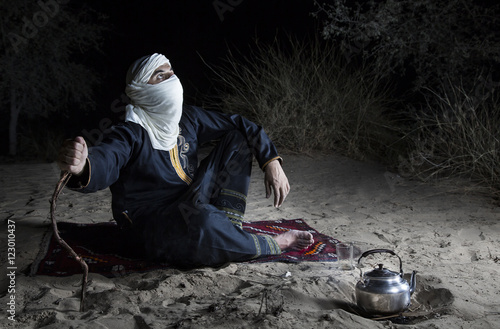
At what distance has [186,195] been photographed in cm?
277

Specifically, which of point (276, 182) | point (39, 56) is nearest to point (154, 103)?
point (276, 182)

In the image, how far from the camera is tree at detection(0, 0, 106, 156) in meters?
8.58

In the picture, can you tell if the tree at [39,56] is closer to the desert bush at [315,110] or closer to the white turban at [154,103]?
the desert bush at [315,110]

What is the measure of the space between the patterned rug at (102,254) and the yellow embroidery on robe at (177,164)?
1.72 ft

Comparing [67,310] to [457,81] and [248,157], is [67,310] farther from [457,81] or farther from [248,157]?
[457,81]

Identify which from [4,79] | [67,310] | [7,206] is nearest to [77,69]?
[4,79]

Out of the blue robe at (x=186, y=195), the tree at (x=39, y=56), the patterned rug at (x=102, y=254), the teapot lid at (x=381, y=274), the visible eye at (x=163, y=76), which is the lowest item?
the patterned rug at (x=102, y=254)

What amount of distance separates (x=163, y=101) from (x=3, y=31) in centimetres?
713

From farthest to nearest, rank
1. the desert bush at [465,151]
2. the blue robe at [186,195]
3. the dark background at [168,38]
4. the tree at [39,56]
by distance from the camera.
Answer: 1. the dark background at [168,38]
2. the tree at [39,56]
3. the desert bush at [465,151]
4. the blue robe at [186,195]

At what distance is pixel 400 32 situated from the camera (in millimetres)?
6266

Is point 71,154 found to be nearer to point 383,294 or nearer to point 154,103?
point 154,103

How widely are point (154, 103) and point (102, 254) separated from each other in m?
0.99

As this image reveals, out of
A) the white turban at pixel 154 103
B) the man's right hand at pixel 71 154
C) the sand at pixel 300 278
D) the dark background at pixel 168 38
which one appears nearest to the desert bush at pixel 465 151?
the sand at pixel 300 278

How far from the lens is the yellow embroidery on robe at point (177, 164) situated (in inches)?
112
